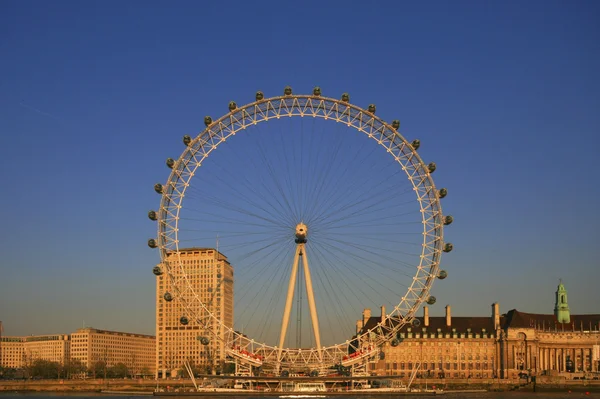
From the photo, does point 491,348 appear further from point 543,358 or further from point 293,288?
point 293,288

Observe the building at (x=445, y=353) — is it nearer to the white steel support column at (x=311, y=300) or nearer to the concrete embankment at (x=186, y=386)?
the concrete embankment at (x=186, y=386)

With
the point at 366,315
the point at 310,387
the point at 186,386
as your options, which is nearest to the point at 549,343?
the point at 366,315

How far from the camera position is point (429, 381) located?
447 feet

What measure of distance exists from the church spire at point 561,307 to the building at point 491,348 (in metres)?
2.50

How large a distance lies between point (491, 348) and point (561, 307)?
58.9 feet

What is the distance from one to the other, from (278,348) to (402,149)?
25.1 m

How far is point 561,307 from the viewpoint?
533ft

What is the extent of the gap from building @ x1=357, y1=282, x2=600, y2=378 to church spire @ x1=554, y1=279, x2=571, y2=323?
98.3 inches

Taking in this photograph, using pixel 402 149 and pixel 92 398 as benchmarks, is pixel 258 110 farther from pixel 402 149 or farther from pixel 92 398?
pixel 92 398

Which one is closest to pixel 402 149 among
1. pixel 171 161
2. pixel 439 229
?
pixel 439 229

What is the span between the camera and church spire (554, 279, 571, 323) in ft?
529

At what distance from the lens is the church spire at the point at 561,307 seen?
16125cm

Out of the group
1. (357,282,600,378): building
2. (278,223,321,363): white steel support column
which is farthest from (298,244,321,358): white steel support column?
(357,282,600,378): building

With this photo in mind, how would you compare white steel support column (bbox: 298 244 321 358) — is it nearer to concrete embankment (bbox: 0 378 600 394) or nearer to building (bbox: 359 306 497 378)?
concrete embankment (bbox: 0 378 600 394)
